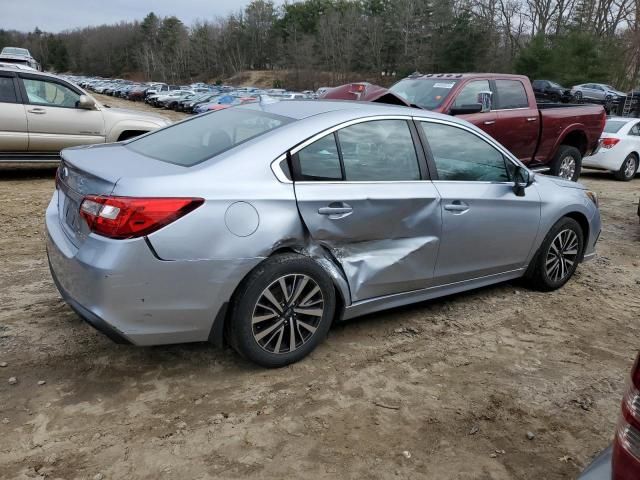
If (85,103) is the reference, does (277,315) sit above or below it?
below

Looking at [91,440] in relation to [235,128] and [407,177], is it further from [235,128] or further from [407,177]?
[407,177]

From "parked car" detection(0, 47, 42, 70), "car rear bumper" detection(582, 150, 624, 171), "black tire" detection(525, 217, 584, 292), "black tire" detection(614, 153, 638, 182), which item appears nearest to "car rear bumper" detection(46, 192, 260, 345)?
"black tire" detection(525, 217, 584, 292)

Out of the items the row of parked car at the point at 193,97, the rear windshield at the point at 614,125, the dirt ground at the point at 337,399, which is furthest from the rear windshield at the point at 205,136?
the row of parked car at the point at 193,97

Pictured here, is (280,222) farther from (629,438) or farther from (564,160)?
(564,160)

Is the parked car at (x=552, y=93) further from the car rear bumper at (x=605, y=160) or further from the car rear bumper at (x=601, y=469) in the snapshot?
the car rear bumper at (x=601, y=469)

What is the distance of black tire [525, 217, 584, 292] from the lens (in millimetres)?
4656

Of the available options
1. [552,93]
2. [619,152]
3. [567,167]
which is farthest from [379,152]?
[552,93]

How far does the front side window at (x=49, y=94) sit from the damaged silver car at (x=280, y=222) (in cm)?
595

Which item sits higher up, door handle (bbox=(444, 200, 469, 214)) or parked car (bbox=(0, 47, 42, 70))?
parked car (bbox=(0, 47, 42, 70))

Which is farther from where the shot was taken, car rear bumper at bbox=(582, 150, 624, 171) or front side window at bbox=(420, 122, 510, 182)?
car rear bumper at bbox=(582, 150, 624, 171)

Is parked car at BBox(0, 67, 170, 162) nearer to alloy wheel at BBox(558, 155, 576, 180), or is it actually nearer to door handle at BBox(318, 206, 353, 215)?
alloy wheel at BBox(558, 155, 576, 180)

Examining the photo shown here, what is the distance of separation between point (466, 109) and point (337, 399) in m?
5.58

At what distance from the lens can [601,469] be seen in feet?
5.40

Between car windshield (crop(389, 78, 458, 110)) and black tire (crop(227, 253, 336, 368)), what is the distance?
16.6ft
